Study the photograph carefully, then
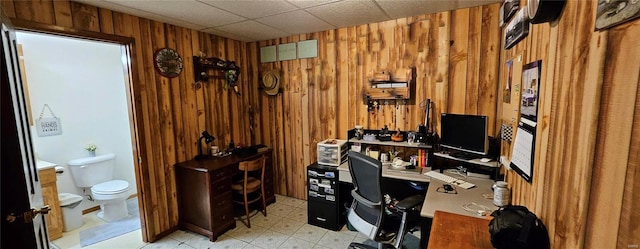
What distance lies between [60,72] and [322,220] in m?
3.65

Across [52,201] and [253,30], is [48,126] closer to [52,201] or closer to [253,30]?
[52,201]

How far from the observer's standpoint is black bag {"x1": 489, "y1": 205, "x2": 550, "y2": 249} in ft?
3.44

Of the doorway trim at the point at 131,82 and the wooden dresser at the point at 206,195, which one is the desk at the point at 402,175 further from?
the doorway trim at the point at 131,82

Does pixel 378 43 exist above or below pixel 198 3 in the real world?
below

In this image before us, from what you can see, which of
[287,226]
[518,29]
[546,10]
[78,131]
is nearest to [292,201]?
[287,226]

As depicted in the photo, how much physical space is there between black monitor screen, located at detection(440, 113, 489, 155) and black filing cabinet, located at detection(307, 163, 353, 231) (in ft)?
3.88

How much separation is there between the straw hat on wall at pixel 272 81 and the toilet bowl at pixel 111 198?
2.18 m

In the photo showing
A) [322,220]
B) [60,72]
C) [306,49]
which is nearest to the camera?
[322,220]

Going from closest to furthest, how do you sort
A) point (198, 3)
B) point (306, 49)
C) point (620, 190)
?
point (620, 190) < point (198, 3) < point (306, 49)

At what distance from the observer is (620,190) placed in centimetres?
64

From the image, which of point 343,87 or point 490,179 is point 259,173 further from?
point 490,179

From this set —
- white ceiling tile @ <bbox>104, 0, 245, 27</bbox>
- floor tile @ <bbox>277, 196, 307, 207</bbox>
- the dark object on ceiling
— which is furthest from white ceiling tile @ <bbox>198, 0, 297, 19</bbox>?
floor tile @ <bbox>277, 196, 307, 207</bbox>

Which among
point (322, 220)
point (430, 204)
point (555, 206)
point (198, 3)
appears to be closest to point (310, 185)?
point (322, 220)

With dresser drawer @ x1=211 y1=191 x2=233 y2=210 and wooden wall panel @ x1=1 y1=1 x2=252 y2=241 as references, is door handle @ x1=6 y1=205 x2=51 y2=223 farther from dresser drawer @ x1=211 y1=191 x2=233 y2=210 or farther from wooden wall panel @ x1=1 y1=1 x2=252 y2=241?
dresser drawer @ x1=211 y1=191 x2=233 y2=210
